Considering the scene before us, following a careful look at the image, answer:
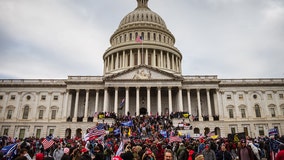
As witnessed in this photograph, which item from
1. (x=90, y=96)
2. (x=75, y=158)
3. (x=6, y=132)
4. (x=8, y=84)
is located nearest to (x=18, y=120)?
(x=6, y=132)

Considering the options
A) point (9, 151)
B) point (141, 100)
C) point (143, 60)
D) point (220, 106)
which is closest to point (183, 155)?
point (9, 151)

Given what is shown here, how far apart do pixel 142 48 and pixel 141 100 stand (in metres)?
15.4

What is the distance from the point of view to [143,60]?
63438 mm

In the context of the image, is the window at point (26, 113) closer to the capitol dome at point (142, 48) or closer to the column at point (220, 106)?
the capitol dome at point (142, 48)

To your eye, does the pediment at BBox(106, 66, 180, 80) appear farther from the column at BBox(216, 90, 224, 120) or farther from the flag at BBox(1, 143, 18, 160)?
the flag at BBox(1, 143, 18, 160)

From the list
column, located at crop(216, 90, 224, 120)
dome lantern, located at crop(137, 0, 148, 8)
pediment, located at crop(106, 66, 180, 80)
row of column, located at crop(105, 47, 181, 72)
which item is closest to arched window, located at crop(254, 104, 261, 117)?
column, located at crop(216, 90, 224, 120)

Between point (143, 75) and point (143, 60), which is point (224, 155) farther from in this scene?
point (143, 60)

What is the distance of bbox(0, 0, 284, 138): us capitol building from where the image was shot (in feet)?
161

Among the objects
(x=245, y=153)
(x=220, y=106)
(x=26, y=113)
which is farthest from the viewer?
(x=26, y=113)

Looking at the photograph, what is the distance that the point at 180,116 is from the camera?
137ft

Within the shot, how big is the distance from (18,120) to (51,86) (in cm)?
1054

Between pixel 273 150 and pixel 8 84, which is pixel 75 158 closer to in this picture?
pixel 273 150

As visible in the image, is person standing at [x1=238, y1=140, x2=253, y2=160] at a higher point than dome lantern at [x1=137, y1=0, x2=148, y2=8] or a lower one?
lower

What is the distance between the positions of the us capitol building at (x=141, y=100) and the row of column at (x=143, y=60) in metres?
12.0
